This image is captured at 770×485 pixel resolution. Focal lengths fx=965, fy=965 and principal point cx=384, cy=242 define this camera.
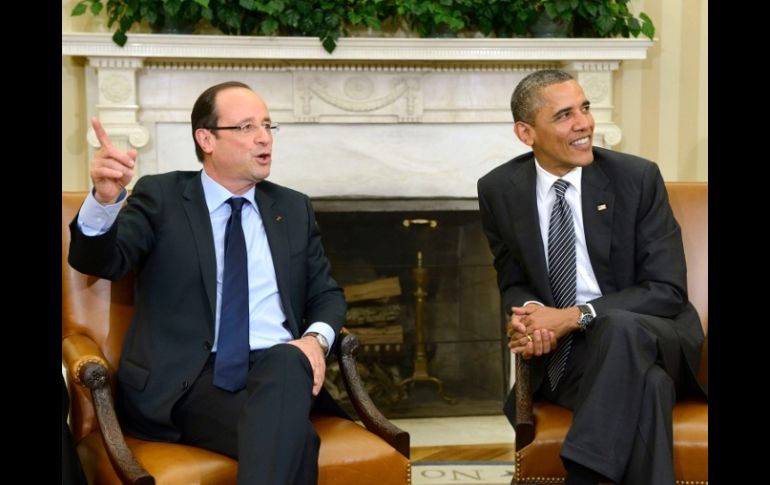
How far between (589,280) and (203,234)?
1044 millimetres

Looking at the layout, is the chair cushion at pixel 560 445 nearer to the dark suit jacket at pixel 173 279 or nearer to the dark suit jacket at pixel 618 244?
the dark suit jacket at pixel 618 244

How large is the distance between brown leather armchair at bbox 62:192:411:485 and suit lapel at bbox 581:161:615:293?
693mm

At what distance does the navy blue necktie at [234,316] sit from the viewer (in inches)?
91.8

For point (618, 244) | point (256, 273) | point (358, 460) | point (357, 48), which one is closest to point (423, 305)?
point (357, 48)

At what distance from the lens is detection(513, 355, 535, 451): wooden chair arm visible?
2.35 metres

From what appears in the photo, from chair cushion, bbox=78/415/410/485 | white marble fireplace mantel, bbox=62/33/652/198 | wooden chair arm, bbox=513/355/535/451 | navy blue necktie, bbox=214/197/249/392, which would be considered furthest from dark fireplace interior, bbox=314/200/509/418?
chair cushion, bbox=78/415/410/485

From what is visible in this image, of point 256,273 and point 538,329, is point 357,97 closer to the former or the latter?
point 256,273

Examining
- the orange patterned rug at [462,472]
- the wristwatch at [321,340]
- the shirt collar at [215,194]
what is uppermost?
the shirt collar at [215,194]

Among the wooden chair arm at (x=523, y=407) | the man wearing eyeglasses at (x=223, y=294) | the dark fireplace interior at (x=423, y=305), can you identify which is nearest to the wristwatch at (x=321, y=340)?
the man wearing eyeglasses at (x=223, y=294)

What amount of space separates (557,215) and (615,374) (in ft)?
1.91

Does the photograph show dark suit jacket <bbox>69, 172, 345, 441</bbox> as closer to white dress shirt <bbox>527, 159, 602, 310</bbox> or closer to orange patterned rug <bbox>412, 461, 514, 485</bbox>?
white dress shirt <bbox>527, 159, 602, 310</bbox>

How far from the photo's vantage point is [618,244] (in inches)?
103
